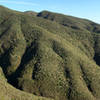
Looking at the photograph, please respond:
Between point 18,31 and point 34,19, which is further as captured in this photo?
point 34,19

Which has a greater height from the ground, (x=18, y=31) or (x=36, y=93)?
(x=18, y=31)

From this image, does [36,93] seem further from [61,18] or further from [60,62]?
[61,18]

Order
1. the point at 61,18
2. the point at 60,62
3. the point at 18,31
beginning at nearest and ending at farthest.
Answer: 1. the point at 60,62
2. the point at 18,31
3. the point at 61,18

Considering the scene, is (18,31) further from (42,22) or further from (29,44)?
(42,22)

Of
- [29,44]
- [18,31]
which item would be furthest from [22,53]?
[18,31]

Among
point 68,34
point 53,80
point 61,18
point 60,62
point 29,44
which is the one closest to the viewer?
point 53,80

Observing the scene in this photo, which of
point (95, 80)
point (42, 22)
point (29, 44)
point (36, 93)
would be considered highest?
point (42, 22)

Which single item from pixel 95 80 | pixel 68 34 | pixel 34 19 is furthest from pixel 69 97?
pixel 34 19
